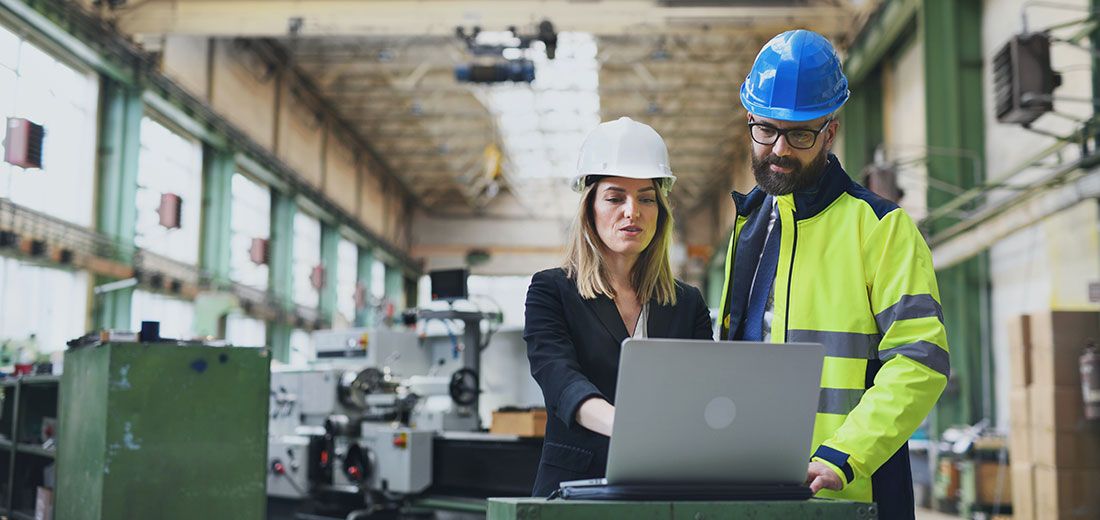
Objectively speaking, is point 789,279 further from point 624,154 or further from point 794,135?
point 624,154

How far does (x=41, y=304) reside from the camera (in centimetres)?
1046

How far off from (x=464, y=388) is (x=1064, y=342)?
146 inches

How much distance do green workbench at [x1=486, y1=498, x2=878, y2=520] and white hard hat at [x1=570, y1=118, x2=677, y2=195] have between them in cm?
70

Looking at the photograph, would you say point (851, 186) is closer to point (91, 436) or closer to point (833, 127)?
point (833, 127)

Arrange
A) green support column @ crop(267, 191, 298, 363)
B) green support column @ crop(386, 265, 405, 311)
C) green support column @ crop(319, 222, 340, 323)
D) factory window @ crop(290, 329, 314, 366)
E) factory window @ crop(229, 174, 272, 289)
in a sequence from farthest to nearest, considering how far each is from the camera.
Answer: green support column @ crop(386, 265, 405, 311), green support column @ crop(319, 222, 340, 323), factory window @ crop(290, 329, 314, 366), green support column @ crop(267, 191, 298, 363), factory window @ crop(229, 174, 272, 289)

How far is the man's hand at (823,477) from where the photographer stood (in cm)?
172

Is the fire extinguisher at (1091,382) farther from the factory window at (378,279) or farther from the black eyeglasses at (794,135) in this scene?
the factory window at (378,279)

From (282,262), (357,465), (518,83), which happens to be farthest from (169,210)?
(357,465)

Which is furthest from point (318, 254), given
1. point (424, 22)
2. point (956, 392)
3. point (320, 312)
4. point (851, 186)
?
point (851, 186)

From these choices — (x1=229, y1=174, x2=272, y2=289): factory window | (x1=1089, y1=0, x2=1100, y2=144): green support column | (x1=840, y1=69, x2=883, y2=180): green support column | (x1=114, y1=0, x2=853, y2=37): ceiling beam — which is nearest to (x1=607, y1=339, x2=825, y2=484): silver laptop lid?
(x1=1089, y1=0, x2=1100, y2=144): green support column

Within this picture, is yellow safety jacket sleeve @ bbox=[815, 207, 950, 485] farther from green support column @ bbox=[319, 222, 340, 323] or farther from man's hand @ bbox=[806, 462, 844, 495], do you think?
green support column @ bbox=[319, 222, 340, 323]

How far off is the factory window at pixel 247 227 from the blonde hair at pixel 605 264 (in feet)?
44.3

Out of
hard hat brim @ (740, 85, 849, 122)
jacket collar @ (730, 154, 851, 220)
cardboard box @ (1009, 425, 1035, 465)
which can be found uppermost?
hard hat brim @ (740, 85, 849, 122)

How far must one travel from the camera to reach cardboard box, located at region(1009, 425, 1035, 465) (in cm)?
700
